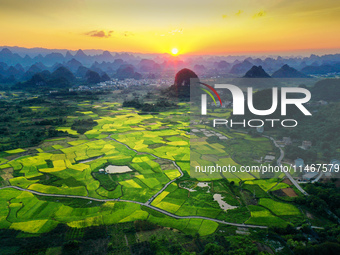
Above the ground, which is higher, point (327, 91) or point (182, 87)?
point (182, 87)

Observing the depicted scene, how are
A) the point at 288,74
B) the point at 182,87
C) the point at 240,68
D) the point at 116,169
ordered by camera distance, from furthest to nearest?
the point at 240,68 < the point at 288,74 < the point at 182,87 < the point at 116,169

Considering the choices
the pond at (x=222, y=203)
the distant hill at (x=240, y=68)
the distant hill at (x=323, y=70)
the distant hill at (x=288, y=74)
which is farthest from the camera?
the distant hill at (x=240, y=68)

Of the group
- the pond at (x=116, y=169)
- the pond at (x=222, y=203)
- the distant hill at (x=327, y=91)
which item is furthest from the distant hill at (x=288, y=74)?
the pond at (x=222, y=203)

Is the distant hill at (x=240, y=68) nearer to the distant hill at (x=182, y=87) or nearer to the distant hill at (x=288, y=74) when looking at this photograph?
the distant hill at (x=288, y=74)

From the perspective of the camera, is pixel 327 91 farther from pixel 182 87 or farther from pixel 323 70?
pixel 323 70

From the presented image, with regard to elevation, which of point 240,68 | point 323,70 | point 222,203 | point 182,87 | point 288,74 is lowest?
point 222,203

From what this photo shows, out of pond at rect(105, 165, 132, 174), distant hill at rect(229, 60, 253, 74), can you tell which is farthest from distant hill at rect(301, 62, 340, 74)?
pond at rect(105, 165, 132, 174)

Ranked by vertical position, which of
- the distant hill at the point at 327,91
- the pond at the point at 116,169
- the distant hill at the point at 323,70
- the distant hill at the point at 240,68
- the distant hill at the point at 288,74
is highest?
the distant hill at the point at 240,68

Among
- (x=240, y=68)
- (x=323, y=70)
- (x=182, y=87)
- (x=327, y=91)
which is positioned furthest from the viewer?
(x=240, y=68)

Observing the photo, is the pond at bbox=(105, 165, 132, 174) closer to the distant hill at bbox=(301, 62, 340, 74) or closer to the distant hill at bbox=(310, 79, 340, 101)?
the distant hill at bbox=(310, 79, 340, 101)

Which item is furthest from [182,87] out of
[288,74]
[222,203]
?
[222,203]

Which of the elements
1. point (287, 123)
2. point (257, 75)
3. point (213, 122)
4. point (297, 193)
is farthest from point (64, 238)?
point (257, 75)
